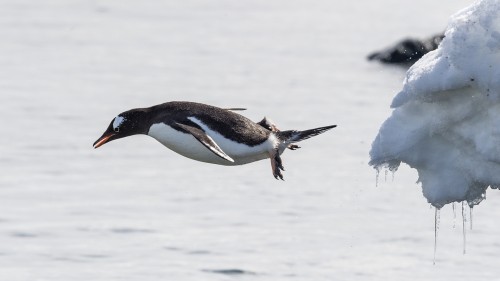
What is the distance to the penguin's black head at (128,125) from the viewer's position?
12266 mm

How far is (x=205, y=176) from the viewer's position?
17484 millimetres

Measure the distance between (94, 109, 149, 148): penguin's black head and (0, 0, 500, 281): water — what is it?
89.8 inches

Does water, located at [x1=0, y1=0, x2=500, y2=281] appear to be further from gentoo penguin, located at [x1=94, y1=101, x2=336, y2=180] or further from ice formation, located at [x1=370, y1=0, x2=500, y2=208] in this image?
ice formation, located at [x1=370, y1=0, x2=500, y2=208]

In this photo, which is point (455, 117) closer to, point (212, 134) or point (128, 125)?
point (212, 134)

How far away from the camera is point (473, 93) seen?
32.7 feet

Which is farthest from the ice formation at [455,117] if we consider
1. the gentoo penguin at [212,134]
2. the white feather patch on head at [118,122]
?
the white feather patch on head at [118,122]

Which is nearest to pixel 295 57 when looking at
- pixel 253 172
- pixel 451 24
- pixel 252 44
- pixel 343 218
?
pixel 252 44

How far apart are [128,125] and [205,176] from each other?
16.8 ft

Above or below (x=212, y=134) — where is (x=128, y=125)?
above

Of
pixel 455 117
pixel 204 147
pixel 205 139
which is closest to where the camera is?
pixel 455 117

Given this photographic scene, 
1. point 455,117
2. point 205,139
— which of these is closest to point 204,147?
point 205,139

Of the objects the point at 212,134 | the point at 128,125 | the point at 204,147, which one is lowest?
the point at 204,147

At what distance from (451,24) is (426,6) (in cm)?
1907

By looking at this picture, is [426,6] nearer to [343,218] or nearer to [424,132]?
[343,218]
